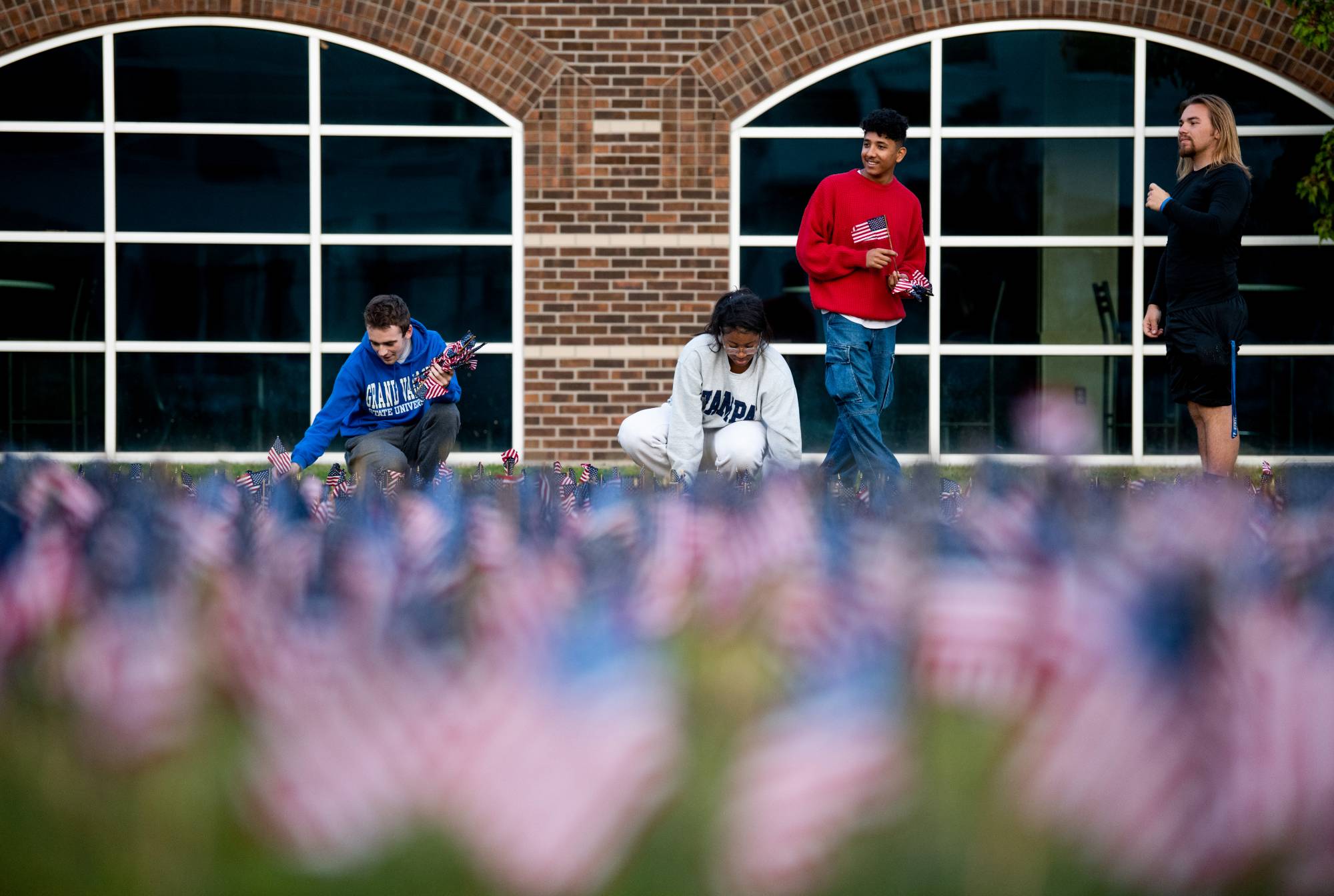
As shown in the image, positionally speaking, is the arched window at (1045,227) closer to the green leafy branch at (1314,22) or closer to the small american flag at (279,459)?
the green leafy branch at (1314,22)

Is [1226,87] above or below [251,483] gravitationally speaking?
above

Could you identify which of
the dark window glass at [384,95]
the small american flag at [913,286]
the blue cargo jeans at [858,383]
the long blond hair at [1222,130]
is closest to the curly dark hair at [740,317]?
the blue cargo jeans at [858,383]

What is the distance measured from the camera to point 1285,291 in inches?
432

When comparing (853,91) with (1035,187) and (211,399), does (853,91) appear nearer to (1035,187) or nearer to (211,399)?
(1035,187)

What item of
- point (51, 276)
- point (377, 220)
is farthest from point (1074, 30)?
point (51, 276)

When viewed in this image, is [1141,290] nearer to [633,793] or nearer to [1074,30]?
[1074,30]

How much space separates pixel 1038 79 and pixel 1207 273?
464 cm

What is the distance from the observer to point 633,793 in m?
0.68

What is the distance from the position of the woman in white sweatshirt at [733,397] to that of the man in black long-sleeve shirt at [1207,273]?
1.93m

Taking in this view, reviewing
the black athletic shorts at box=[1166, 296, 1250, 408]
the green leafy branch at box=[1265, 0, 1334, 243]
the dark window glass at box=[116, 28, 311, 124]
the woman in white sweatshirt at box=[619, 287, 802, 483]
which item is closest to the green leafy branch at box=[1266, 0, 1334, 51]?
the green leafy branch at box=[1265, 0, 1334, 243]

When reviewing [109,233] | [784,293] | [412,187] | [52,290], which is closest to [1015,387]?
[784,293]

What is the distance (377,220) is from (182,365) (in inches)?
78.9

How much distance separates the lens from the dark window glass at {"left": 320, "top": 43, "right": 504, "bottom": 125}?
34.6 feet

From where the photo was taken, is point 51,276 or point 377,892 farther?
point 51,276
